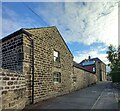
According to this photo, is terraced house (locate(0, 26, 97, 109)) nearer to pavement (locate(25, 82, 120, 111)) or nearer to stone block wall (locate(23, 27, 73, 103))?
stone block wall (locate(23, 27, 73, 103))

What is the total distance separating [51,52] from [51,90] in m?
3.28

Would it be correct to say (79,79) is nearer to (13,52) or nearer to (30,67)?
(30,67)

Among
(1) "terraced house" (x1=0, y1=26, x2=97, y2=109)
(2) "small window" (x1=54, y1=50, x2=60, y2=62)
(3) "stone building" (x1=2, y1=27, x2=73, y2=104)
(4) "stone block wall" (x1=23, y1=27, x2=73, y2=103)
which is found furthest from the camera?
(2) "small window" (x1=54, y1=50, x2=60, y2=62)

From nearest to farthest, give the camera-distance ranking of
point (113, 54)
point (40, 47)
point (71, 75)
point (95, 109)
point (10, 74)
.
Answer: point (10, 74)
point (95, 109)
point (40, 47)
point (71, 75)
point (113, 54)

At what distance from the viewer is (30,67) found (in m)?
11.0

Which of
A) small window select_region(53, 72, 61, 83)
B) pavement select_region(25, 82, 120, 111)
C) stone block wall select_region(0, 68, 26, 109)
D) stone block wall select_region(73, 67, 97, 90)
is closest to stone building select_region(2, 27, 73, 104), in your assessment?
small window select_region(53, 72, 61, 83)

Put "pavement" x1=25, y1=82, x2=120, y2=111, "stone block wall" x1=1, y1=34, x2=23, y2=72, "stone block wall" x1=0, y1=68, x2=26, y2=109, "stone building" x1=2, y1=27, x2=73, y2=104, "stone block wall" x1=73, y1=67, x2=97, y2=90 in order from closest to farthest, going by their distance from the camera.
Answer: "stone block wall" x1=0, y1=68, x2=26, y2=109, "pavement" x1=25, y1=82, x2=120, y2=111, "stone block wall" x1=1, y1=34, x2=23, y2=72, "stone building" x1=2, y1=27, x2=73, y2=104, "stone block wall" x1=73, y1=67, x2=97, y2=90

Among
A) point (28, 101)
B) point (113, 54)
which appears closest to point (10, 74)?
point (28, 101)

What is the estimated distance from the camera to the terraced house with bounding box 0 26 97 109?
7.42 m

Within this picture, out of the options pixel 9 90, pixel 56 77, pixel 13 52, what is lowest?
pixel 9 90

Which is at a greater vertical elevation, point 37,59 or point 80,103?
point 37,59

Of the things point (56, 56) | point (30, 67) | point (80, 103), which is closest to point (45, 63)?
point (30, 67)

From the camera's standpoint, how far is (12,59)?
10.9 m

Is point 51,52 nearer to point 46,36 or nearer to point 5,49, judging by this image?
point 46,36
